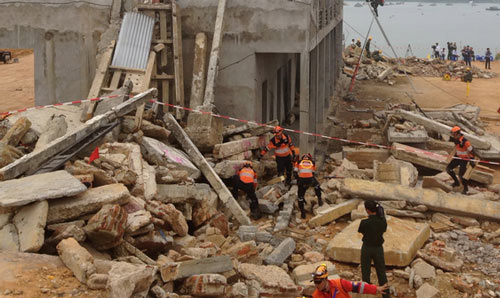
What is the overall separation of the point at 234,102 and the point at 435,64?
29.0m

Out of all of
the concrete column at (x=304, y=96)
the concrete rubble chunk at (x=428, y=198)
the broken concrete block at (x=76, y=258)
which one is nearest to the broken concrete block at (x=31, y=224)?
the broken concrete block at (x=76, y=258)

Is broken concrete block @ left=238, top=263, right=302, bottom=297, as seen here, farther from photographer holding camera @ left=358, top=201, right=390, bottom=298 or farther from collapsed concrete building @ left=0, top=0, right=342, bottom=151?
collapsed concrete building @ left=0, top=0, right=342, bottom=151

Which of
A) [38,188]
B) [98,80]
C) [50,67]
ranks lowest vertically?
[38,188]

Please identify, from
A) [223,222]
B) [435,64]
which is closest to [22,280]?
[223,222]

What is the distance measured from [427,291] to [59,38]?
10.6 metres

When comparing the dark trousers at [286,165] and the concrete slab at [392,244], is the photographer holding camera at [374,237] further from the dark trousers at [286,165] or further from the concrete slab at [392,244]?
the dark trousers at [286,165]

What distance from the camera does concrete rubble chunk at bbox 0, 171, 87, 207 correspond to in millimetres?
7341

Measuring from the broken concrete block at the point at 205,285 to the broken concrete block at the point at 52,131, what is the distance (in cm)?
450

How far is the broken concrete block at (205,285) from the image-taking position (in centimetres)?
694

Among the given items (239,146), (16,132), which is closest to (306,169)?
(239,146)

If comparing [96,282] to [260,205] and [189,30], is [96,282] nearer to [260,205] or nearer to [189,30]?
[260,205]

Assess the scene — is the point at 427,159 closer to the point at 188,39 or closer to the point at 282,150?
the point at 282,150

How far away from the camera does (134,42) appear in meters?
14.0

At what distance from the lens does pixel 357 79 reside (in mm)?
32750
